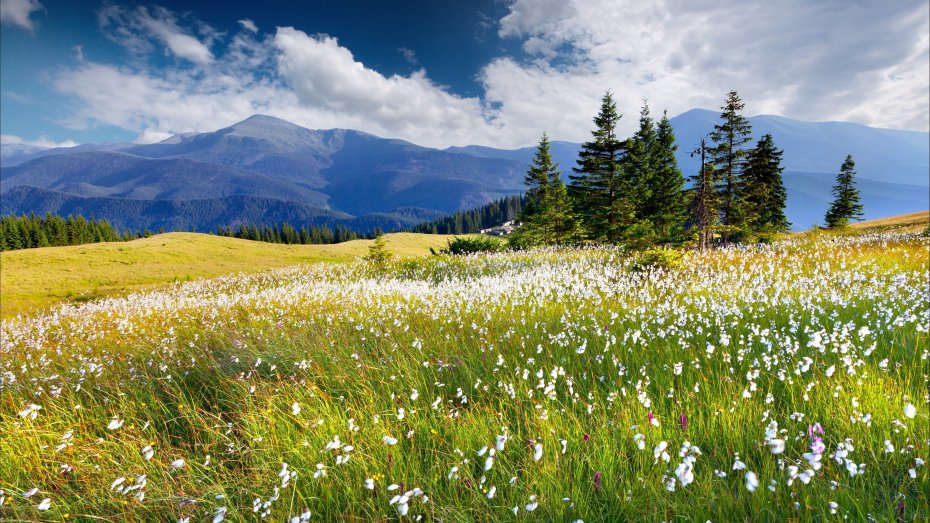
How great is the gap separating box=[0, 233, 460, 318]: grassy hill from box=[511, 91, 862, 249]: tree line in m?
20.6

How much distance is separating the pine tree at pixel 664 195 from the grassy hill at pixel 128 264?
27.6m

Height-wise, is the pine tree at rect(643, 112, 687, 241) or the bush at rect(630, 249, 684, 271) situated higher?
the pine tree at rect(643, 112, 687, 241)

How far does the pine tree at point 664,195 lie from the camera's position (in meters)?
32.3

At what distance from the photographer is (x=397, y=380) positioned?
14.0 ft

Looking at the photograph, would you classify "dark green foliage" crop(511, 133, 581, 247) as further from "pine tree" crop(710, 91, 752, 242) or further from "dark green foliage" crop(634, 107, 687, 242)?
"pine tree" crop(710, 91, 752, 242)

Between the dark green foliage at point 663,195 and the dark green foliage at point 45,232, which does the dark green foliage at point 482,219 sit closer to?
the dark green foliage at point 45,232

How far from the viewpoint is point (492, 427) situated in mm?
3145

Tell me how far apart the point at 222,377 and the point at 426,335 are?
2751mm

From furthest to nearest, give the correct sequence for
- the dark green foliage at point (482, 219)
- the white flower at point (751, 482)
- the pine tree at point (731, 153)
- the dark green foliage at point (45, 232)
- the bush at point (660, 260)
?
1. the dark green foliage at point (482, 219)
2. the dark green foliage at point (45, 232)
3. the pine tree at point (731, 153)
4. the bush at point (660, 260)
5. the white flower at point (751, 482)

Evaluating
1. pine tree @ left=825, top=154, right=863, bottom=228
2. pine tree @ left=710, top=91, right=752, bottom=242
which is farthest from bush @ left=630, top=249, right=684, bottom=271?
pine tree @ left=825, top=154, right=863, bottom=228

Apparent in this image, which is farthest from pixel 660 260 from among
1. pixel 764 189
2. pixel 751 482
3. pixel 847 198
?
pixel 847 198

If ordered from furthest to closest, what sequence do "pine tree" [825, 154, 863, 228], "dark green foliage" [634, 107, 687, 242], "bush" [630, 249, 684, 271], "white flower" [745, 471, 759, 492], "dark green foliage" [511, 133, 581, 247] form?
"pine tree" [825, 154, 863, 228], "dark green foliage" [511, 133, 581, 247], "dark green foliage" [634, 107, 687, 242], "bush" [630, 249, 684, 271], "white flower" [745, 471, 759, 492]

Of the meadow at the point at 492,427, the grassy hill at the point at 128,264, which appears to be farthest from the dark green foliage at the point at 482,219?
the meadow at the point at 492,427

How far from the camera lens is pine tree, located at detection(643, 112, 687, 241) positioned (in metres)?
32.3
